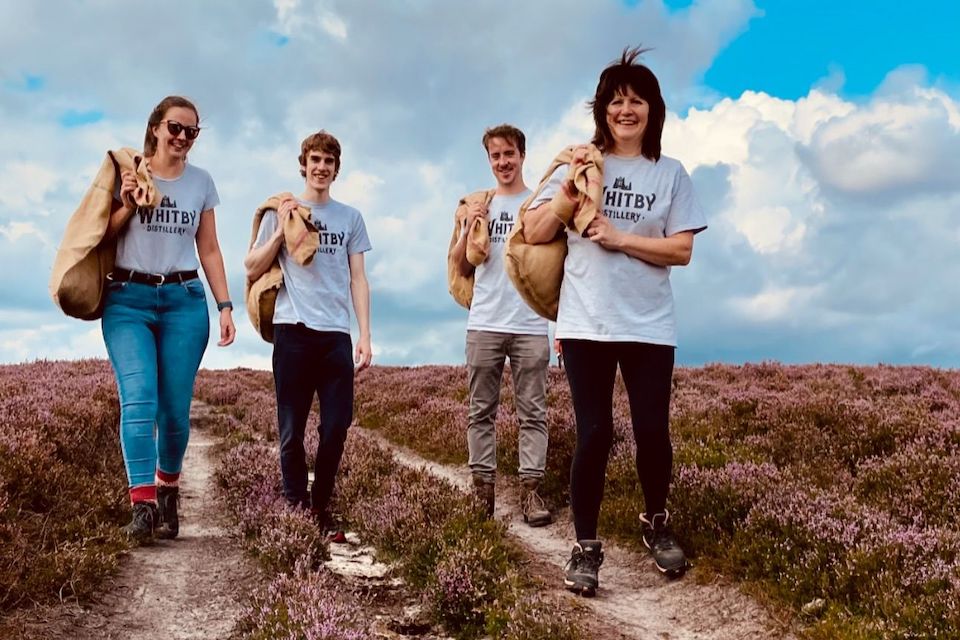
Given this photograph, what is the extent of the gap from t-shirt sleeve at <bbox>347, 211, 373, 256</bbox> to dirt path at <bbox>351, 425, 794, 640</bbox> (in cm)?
264

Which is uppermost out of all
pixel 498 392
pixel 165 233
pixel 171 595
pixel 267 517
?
pixel 165 233

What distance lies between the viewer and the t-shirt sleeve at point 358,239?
601cm

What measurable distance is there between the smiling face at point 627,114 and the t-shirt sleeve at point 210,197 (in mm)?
3244

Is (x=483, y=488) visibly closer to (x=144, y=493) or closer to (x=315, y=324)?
(x=315, y=324)

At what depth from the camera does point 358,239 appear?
19.8ft

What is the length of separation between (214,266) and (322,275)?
1099mm

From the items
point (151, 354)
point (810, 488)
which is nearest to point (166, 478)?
point (151, 354)

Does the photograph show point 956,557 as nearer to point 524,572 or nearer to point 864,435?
point 524,572

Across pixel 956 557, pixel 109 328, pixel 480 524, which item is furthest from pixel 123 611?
pixel 956 557

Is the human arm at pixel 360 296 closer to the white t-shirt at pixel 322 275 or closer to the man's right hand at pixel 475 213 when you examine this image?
the white t-shirt at pixel 322 275

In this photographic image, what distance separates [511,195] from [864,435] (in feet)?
16.2

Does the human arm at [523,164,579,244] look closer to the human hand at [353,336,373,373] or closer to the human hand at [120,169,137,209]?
A: the human hand at [353,336,373,373]

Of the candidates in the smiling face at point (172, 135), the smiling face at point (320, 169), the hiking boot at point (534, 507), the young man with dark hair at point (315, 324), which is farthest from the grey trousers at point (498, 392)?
the smiling face at point (172, 135)

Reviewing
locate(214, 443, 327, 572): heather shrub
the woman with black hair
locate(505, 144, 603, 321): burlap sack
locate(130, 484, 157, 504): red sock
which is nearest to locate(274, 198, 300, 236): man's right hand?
locate(505, 144, 603, 321): burlap sack
